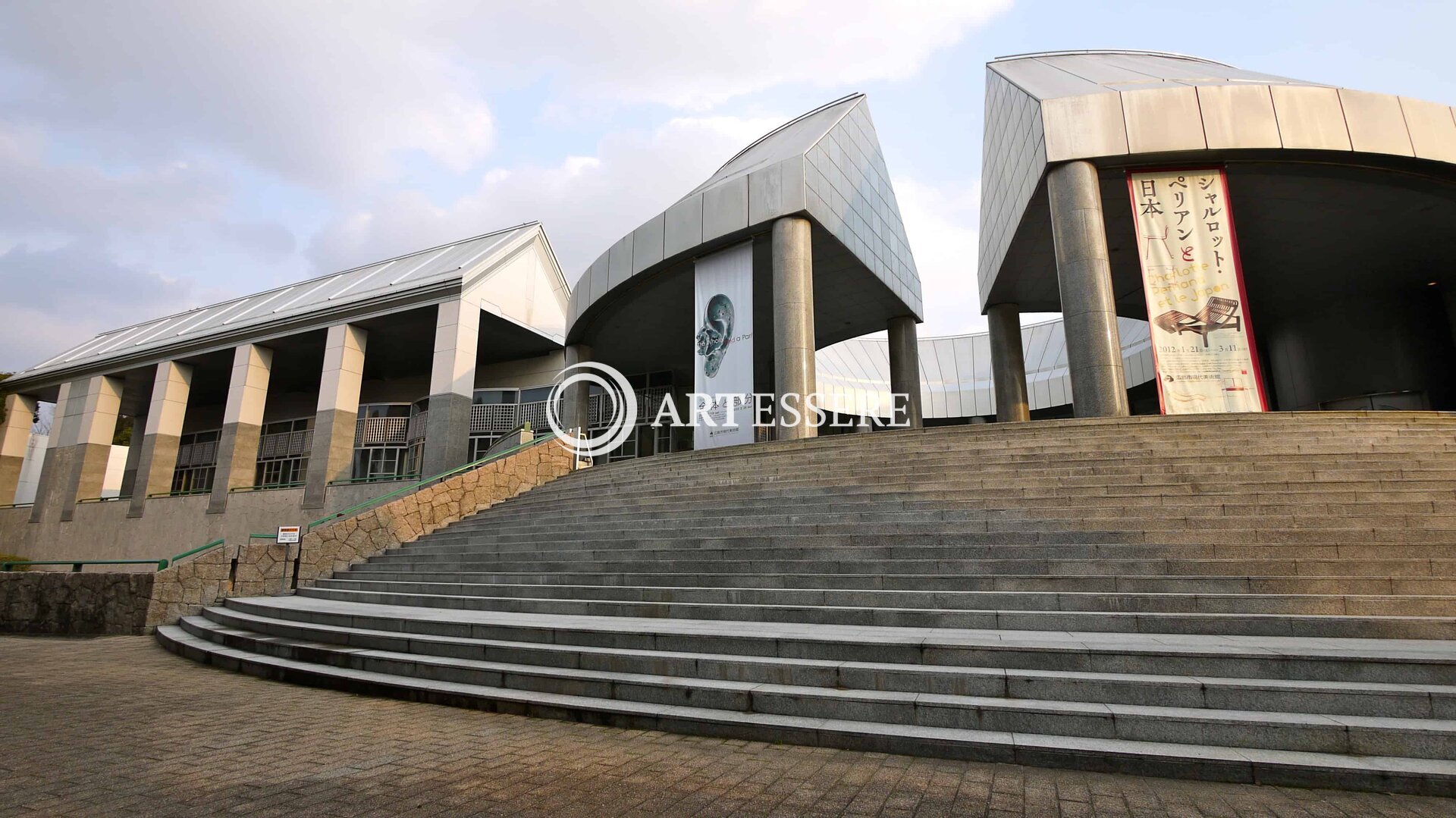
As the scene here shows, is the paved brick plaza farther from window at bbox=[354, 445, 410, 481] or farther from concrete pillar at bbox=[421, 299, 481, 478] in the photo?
window at bbox=[354, 445, 410, 481]

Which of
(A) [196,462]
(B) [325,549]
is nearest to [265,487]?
(A) [196,462]

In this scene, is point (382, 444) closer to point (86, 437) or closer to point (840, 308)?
Result: point (86, 437)

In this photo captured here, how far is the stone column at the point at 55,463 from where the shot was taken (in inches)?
1147

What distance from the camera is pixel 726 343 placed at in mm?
17109

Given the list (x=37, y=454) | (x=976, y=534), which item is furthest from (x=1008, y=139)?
(x=37, y=454)

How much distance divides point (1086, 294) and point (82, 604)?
18.6 meters

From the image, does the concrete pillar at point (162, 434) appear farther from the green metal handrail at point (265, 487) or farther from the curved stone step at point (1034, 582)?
the curved stone step at point (1034, 582)

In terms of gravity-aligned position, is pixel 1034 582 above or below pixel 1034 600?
above

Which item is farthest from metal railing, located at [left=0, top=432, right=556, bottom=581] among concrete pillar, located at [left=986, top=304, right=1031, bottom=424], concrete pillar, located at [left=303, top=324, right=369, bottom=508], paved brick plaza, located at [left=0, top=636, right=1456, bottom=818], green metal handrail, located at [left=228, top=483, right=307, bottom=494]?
concrete pillar, located at [left=986, top=304, right=1031, bottom=424]

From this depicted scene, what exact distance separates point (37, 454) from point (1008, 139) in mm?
54442

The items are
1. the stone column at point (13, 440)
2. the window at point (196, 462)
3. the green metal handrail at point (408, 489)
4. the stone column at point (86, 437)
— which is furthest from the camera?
the window at point (196, 462)

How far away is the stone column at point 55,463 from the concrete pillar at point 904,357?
117 feet

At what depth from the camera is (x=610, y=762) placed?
155 inches

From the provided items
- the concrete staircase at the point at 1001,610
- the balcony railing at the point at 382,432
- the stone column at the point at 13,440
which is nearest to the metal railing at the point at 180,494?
the balcony railing at the point at 382,432
